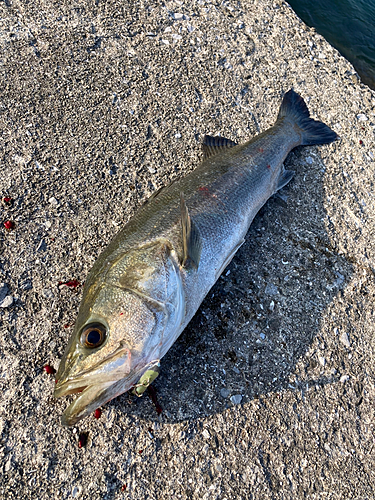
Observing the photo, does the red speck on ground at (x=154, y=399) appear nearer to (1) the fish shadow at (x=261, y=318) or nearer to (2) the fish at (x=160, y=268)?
(1) the fish shadow at (x=261, y=318)

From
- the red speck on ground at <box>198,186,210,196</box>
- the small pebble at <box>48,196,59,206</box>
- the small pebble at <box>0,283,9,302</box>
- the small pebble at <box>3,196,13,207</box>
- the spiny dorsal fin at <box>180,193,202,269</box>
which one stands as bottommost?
the small pebble at <box>0,283,9,302</box>

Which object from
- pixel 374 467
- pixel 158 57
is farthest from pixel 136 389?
pixel 158 57

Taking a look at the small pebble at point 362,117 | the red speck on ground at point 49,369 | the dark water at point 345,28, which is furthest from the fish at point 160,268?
the dark water at point 345,28

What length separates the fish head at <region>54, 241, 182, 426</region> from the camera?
6.93 ft

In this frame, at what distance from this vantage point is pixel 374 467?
291 centimetres

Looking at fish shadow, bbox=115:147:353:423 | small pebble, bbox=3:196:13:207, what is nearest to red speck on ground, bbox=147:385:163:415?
fish shadow, bbox=115:147:353:423

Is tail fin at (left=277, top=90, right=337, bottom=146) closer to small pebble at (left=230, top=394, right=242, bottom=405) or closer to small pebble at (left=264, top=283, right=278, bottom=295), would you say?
small pebble at (left=264, top=283, right=278, bottom=295)

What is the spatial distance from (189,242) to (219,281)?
0.73m

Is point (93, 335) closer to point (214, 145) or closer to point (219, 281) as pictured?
point (219, 281)

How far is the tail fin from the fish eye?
10.9ft

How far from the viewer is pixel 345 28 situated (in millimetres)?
7590

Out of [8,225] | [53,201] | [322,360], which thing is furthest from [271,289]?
[8,225]

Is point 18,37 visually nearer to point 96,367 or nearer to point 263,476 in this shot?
point 96,367

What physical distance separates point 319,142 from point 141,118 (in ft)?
7.09
